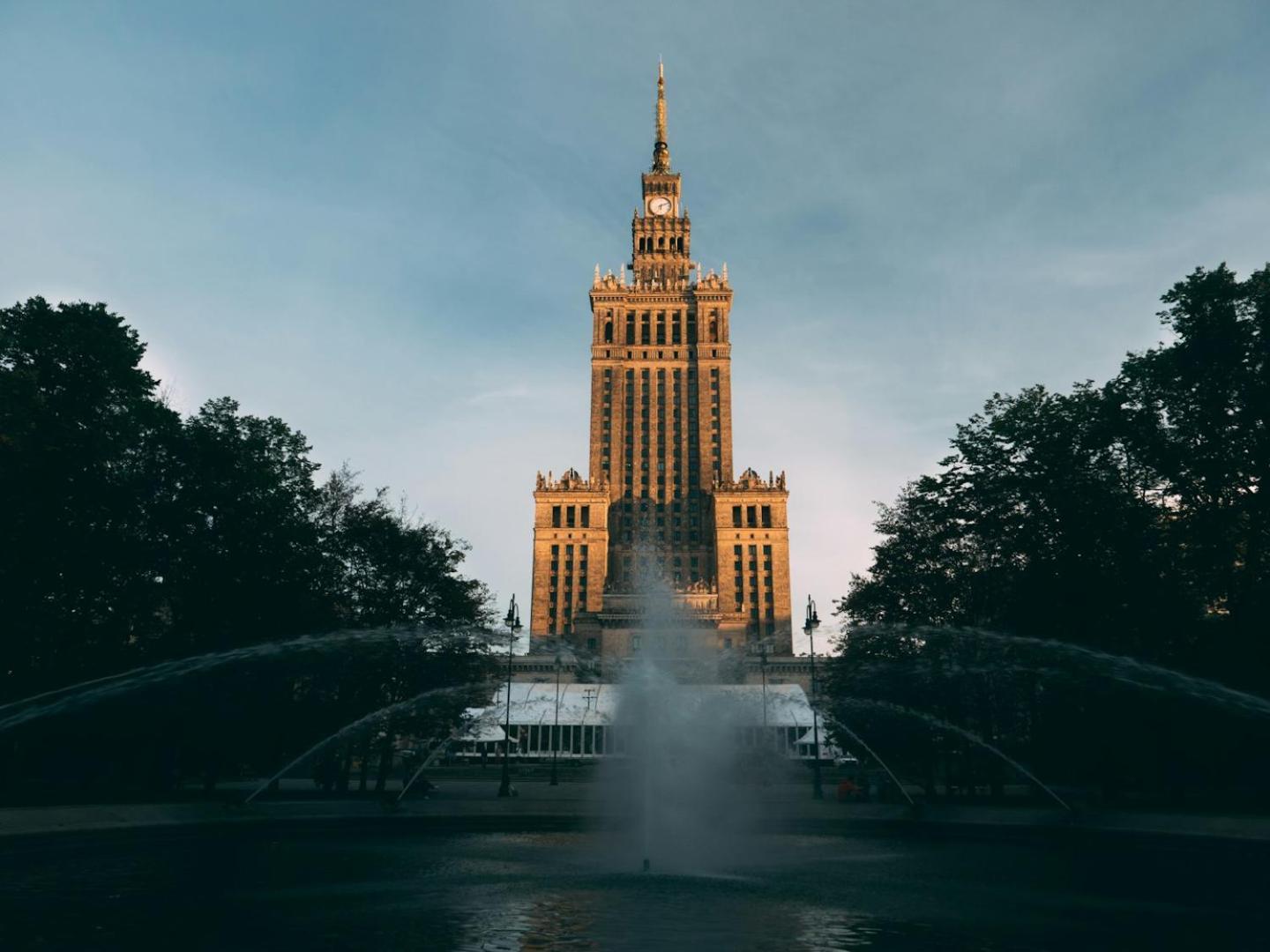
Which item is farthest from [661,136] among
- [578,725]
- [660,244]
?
[578,725]

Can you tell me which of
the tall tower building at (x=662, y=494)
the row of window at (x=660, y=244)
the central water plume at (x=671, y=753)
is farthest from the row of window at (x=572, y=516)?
the central water plume at (x=671, y=753)

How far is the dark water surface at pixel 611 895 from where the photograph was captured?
462 inches

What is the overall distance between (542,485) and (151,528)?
92.1 meters

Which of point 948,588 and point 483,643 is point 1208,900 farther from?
point 483,643

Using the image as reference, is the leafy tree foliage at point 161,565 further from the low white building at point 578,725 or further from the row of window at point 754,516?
the row of window at point 754,516

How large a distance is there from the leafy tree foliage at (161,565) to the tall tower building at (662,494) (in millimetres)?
78923

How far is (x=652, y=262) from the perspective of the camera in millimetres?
141375

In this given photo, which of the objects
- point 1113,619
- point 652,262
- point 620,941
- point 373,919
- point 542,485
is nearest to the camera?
point 620,941

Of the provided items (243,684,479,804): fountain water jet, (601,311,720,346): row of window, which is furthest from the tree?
(601,311,720,346): row of window

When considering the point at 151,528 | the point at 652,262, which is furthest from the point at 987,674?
the point at 652,262

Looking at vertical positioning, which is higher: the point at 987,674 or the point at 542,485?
the point at 542,485

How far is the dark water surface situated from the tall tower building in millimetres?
95150

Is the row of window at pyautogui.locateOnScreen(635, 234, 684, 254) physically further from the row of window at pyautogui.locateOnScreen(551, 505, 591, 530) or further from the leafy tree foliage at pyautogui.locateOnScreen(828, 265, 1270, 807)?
the leafy tree foliage at pyautogui.locateOnScreen(828, 265, 1270, 807)

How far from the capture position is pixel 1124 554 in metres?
33.8
